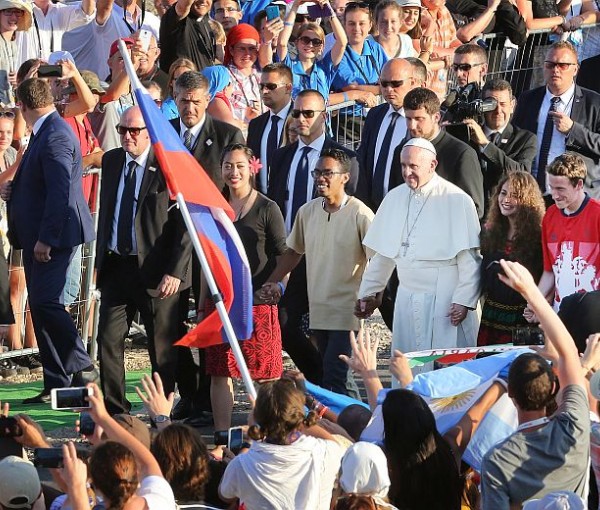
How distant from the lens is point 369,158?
37.8 feet

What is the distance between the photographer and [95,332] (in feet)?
41.4

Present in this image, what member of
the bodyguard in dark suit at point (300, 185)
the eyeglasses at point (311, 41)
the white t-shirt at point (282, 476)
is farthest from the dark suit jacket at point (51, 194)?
the white t-shirt at point (282, 476)

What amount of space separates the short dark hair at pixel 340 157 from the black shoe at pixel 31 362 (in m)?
3.44

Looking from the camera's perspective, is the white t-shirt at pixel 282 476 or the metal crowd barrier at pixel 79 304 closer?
the white t-shirt at pixel 282 476

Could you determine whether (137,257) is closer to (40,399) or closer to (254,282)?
(254,282)

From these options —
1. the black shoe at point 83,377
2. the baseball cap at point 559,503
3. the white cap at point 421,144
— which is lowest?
the black shoe at point 83,377

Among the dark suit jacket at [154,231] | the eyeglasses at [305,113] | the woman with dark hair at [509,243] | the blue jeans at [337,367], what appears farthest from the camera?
the eyeglasses at [305,113]

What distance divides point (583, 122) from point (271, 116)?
237 centimetres

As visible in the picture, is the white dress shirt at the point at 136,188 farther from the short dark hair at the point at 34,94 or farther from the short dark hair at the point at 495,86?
the short dark hair at the point at 495,86

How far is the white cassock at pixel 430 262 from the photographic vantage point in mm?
9945

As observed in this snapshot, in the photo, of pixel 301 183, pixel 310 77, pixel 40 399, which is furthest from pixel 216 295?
pixel 310 77

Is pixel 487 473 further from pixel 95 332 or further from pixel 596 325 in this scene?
pixel 95 332

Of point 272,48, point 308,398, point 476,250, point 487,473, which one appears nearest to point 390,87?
point 476,250

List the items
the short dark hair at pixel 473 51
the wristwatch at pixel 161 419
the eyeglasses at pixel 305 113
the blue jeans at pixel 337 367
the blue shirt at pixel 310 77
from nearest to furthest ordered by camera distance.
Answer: the wristwatch at pixel 161 419, the blue jeans at pixel 337 367, the eyeglasses at pixel 305 113, the short dark hair at pixel 473 51, the blue shirt at pixel 310 77
